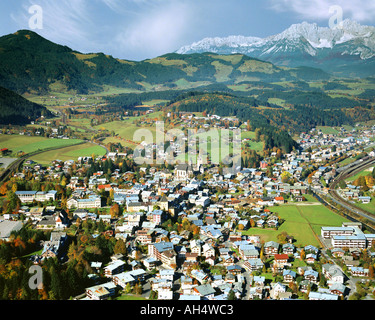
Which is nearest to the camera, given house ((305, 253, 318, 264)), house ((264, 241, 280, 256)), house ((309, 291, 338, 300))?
house ((309, 291, 338, 300))

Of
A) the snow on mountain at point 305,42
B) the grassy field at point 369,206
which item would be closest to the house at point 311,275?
the grassy field at point 369,206

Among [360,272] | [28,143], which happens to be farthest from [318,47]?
[360,272]

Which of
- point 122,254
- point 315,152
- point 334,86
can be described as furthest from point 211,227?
point 334,86

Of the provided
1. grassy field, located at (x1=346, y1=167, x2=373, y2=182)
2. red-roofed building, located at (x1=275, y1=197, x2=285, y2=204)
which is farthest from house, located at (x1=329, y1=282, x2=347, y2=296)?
grassy field, located at (x1=346, y1=167, x2=373, y2=182)

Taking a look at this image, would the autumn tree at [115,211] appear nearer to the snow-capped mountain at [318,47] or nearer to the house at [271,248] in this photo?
the house at [271,248]

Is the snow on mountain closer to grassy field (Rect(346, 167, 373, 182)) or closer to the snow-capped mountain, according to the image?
the snow-capped mountain

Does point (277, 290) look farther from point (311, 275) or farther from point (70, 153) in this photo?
point (70, 153)
